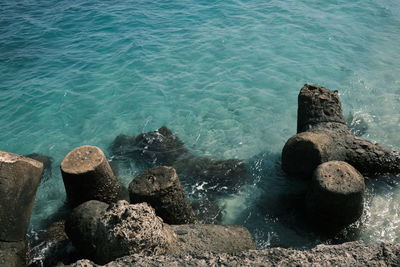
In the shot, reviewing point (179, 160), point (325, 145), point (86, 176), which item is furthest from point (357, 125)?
point (86, 176)

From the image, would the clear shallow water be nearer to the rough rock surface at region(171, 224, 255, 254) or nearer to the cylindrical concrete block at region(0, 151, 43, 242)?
the rough rock surface at region(171, 224, 255, 254)

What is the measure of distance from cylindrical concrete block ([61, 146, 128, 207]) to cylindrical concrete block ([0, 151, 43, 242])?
88cm

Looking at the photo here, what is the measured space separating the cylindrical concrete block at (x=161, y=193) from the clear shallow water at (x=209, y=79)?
1488mm

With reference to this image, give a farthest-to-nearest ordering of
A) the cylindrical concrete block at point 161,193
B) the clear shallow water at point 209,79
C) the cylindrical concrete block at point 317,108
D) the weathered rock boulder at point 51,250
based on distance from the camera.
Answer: the clear shallow water at point 209,79, the cylindrical concrete block at point 317,108, the weathered rock boulder at point 51,250, the cylindrical concrete block at point 161,193

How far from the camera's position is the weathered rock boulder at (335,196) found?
573cm

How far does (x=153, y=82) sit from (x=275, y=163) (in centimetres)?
540

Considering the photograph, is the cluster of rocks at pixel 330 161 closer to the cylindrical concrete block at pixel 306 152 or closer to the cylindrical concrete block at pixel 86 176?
the cylindrical concrete block at pixel 306 152

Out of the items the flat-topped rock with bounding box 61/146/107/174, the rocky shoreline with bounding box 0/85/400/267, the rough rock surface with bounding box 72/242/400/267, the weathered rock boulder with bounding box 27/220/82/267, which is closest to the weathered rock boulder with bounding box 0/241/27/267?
the rocky shoreline with bounding box 0/85/400/267

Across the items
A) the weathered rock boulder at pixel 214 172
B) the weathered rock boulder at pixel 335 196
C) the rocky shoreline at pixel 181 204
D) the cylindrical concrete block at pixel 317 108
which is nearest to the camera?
the rocky shoreline at pixel 181 204

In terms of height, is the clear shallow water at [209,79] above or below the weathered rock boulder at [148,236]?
below

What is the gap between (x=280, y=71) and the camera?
1210 cm

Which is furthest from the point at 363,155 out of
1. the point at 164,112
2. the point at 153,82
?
the point at 153,82

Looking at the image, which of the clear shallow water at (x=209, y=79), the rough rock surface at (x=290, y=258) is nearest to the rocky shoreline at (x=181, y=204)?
the rough rock surface at (x=290, y=258)

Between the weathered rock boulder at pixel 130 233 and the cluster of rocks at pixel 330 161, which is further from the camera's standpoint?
the cluster of rocks at pixel 330 161
